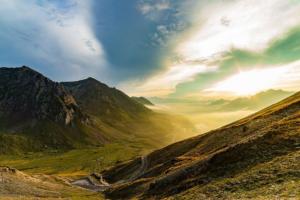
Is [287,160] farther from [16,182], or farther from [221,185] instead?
[16,182]

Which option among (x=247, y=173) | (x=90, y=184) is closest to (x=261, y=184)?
(x=247, y=173)

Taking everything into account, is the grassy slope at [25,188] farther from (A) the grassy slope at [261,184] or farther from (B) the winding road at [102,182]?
(A) the grassy slope at [261,184]

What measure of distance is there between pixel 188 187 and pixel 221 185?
10366 millimetres

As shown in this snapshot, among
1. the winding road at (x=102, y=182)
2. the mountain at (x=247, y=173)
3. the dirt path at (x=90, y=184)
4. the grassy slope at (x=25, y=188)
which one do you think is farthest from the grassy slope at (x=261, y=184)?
the dirt path at (x=90, y=184)

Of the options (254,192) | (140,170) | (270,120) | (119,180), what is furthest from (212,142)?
(254,192)

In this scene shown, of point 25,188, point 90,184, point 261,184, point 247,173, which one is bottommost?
point 261,184

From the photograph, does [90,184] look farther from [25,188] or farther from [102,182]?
[25,188]

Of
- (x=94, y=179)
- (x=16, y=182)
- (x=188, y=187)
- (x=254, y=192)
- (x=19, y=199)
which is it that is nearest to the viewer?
(x=254, y=192)

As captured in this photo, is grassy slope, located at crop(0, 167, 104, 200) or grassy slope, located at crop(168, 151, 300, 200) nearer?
grassy slope, located at crop(168, 151, 300, 200)

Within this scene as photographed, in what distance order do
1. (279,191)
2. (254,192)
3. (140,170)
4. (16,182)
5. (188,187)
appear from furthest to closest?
1. (140,170)
2. (16,182)
3. (188,187)
4. (254,192)
5. (279,191)

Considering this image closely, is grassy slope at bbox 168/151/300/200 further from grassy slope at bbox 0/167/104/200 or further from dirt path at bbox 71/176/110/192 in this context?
dirt path at bbox 71/176/110/192

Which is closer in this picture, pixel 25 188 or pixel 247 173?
pixel 247 173

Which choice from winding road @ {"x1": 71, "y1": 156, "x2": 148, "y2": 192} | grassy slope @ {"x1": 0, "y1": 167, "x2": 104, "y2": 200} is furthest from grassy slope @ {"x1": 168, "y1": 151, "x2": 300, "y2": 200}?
winding road @ {"x1": 71, "y1": 156, "x2": 148, "y2": 192}

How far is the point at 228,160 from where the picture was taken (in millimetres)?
62469
